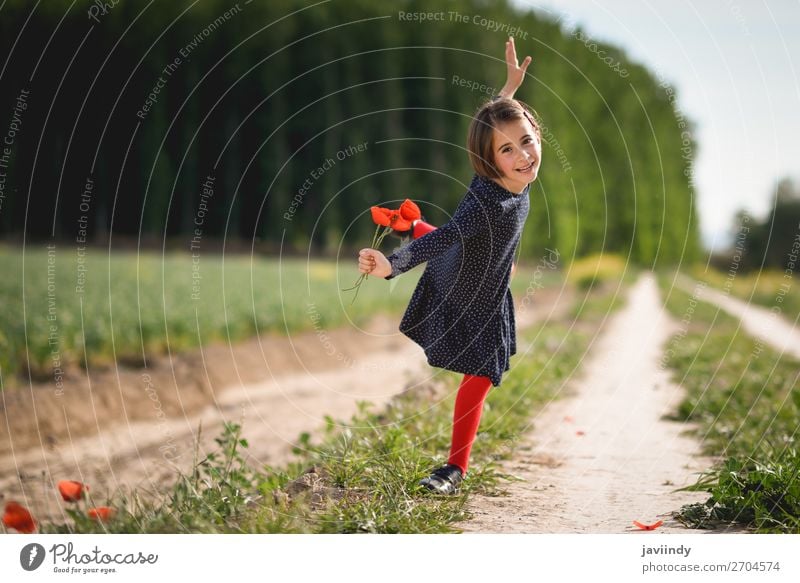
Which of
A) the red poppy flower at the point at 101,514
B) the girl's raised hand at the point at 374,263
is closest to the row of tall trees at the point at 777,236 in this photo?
the girl's raised hand at the point at 374,263

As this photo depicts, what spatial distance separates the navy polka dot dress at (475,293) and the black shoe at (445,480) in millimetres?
536

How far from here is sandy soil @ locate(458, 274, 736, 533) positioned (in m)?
3.96

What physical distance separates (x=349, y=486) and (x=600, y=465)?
1783mm

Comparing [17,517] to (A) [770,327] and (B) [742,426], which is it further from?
(A) [770,327]

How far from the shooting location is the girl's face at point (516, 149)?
4016 millimetres

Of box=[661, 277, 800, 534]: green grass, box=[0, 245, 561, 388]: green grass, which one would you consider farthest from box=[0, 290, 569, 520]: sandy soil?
box=[661, 277, 800, 534]: green grass

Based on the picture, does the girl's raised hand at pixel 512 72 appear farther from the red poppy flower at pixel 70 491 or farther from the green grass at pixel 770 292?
the green grass at pixel 770 292

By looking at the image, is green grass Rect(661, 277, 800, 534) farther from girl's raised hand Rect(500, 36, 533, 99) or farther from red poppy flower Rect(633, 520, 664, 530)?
girl's raised hand Rect(500, 36, 533, 99)

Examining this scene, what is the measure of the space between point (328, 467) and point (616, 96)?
97.4ft

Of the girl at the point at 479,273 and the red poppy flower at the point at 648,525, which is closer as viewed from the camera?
the red poppy flower at the point at 648,525

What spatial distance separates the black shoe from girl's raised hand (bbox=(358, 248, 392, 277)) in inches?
46.4

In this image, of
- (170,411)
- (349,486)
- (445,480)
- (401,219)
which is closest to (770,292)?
(170,411)

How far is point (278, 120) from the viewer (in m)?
26.8
